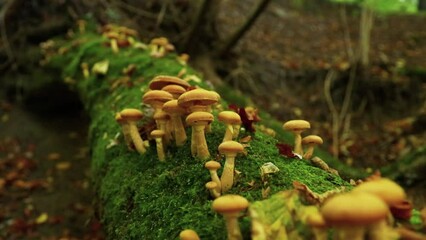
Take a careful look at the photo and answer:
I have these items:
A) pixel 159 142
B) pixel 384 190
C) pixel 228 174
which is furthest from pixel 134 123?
pixel 384 190

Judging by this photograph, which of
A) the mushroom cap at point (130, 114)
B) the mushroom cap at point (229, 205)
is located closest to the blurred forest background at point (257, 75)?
the mushroom cap at point (130, 114)

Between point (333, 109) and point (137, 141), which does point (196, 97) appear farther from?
point (333, 109)

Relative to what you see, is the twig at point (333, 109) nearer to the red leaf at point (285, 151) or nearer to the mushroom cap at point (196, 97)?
the red leaf at point (285, 151)

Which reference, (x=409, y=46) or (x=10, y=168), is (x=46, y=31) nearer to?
(x=10, y=168)

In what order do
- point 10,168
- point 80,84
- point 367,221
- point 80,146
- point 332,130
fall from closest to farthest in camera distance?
point 367,221
point 80,84
point 10,168
point 80,146
point 332,130

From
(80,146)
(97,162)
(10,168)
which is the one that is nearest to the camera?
(97,162)

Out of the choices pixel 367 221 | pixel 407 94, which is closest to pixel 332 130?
pixel 407 94

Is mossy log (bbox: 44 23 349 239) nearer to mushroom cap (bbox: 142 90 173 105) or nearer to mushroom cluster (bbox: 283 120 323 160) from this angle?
mushroom cluster (bbox: 283 120 323 160)
